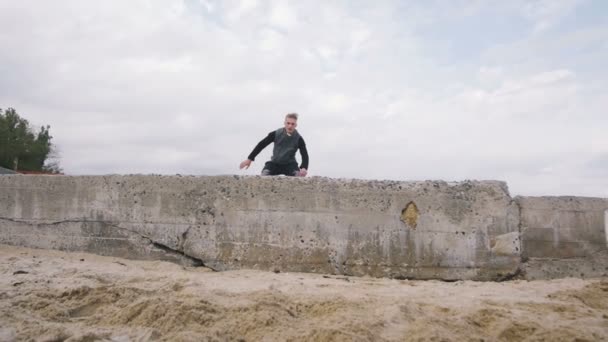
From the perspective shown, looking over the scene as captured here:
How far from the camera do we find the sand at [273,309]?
8.26 ft

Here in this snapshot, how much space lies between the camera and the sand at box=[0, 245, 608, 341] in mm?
2518

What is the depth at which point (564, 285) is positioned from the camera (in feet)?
13.3

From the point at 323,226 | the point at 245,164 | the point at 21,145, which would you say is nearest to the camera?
the point at 323,226

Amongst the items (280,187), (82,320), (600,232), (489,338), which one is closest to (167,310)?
(82,320)

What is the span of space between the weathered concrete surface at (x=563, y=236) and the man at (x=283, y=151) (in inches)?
99.1

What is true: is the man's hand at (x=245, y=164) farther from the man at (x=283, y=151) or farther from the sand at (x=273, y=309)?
the sand at (x=273, y=309)

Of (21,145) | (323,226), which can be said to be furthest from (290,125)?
(21,145)

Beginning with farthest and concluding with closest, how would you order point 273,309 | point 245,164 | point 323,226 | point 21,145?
point 21,145 → point 245,164 → point 323,226 → point 273,309

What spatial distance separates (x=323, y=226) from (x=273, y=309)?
183 cm

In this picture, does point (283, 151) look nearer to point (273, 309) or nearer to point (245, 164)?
point (245, 164)

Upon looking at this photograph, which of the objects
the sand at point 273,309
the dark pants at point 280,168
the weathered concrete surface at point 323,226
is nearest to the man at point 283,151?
the dark pants at point 280,168

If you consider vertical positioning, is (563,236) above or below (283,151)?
below

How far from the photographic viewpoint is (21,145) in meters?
28.0

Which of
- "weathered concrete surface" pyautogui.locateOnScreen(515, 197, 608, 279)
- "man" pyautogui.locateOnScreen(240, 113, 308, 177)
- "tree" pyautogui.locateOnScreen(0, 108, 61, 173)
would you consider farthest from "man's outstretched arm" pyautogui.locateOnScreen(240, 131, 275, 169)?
"tree" pyautogui.locateOnScreen(0, 108, 61, 173)
